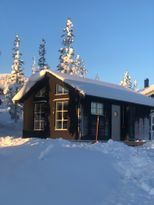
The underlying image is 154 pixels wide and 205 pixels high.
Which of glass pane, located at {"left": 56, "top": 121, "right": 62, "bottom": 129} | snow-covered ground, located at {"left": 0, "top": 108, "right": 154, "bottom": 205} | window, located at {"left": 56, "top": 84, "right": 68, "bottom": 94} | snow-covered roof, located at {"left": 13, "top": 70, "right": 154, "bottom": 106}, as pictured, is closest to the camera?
snow-covered ground, located at {"left": 0, "top": 108, "right": 154, "bottom": 205}

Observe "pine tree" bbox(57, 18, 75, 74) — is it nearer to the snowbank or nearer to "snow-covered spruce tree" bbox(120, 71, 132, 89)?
"snow-covered spruce tree" bbox(120, 71, 132, 89)

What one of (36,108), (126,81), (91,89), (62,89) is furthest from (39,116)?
(126,81)

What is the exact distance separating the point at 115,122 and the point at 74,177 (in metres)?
21.1

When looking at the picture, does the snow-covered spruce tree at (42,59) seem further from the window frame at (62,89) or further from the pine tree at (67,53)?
the window frame at (62,89)

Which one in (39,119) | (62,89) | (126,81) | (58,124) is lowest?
(58,124)

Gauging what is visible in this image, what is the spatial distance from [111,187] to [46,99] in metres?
21.3

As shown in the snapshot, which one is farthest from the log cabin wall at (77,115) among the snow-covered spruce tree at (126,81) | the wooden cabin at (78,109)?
the snow-covered spruce tree at (126,81)

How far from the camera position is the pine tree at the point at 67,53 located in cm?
5991

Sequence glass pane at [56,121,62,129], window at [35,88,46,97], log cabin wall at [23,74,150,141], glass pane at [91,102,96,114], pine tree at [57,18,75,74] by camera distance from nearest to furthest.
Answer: log cabin wall at [23,74,150,141], glass pane at [91,102,96,114], glass pane at [56,121,62,129], window at [35,88,46,97], pine tree at [57,18,75,74]

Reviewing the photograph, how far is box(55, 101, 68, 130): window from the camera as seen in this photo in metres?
30.6

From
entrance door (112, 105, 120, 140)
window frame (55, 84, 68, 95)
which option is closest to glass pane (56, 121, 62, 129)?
window frame (55, 84, 68, 95)

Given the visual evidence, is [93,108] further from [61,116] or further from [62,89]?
[62,89]

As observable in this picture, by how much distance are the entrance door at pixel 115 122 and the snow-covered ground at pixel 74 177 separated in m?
17.2

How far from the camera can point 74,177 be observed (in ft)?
39.0
